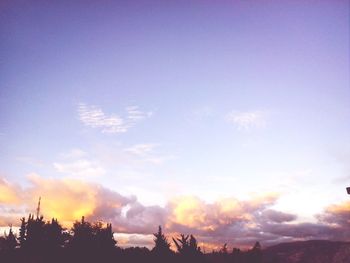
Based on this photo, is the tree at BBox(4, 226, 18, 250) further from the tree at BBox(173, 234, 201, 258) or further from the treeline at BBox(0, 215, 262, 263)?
the tree at BBox(173, 234, 201, 258)

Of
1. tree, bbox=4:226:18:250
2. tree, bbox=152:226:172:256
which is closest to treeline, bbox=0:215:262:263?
tree, bbox=152:226:172:256

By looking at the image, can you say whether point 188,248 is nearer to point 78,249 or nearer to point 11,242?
point 78,249

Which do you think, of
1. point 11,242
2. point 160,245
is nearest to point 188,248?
point 160,245

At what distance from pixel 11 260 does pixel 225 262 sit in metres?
28.6

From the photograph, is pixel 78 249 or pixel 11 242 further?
pixel 11 242

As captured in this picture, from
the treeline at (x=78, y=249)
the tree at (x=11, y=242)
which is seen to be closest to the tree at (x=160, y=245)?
the treeline at (x=78, y=249)

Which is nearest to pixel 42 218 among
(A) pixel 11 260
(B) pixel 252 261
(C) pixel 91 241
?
(A) pixel 11 260

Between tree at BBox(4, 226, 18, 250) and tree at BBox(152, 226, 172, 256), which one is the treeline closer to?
tree at BBox(152, 226, 172, 256)

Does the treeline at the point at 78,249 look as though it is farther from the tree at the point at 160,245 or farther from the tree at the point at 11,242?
the tree at the point at 11,242

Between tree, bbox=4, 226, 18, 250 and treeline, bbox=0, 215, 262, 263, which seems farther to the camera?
tree, bbox=4, 226, 18, 250

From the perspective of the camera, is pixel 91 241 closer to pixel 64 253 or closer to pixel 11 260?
pixel 64 253

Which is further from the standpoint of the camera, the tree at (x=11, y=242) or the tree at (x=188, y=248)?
the tree at (x=11, y=242)

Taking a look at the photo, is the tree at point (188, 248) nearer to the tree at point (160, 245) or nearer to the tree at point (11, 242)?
the tree at point (160, 245)

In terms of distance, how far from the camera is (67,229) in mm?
54188
